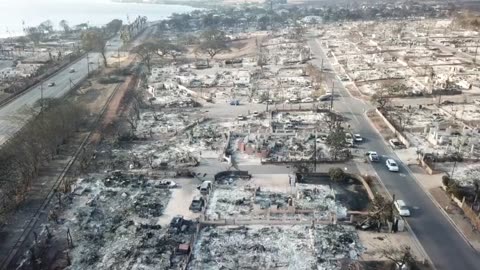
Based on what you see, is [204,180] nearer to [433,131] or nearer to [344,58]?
[433,131]

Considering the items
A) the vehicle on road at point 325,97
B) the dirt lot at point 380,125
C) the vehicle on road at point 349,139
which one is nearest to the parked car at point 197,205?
the vehicle on road at point 349,139

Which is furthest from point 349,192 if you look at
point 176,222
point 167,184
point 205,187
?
point 167,184

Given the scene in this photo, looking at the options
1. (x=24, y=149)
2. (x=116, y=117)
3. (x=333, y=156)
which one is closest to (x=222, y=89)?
→ (x=116, y=117)

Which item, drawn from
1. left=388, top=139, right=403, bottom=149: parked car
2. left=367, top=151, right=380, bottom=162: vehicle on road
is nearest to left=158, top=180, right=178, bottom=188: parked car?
left=367, top=151, right=380, bottom=162: vehicle on road

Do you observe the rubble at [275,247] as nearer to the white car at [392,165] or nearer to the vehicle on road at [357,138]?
the white car at [392,165]

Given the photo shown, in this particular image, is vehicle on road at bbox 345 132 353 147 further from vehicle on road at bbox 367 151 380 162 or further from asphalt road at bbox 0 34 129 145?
asphalt road at bbox 0 34 129 145

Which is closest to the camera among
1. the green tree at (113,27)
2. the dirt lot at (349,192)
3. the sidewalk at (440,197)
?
the sidewalk at (440,197)
